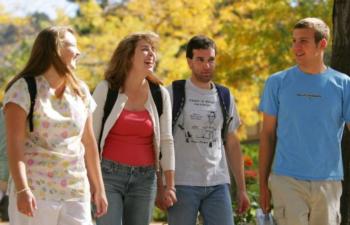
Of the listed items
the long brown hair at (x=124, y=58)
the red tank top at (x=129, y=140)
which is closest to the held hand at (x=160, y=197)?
the red tank top at (x=129, y=140)

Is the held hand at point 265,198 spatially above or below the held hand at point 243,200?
above

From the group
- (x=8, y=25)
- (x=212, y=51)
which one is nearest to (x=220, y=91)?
(x=212, y=51)

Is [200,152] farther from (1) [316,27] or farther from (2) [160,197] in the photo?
(1) [316,27]

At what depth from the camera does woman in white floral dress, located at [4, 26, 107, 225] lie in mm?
5109

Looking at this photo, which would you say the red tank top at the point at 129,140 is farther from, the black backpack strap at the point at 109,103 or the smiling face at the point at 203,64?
the smiling face at the point at 203,64

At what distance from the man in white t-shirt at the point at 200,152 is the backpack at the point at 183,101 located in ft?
0.06

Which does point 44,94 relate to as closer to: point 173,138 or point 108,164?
point 108,164

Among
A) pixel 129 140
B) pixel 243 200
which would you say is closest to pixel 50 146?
pixel 129 140

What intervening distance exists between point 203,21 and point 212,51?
14945 mm

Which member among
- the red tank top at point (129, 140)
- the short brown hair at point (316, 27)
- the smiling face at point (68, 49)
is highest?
the short brown hair at point (316, 27)

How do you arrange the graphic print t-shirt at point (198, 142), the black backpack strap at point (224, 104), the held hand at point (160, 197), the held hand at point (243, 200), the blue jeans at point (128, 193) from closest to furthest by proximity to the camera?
the blue jeans at point (128, 193) < the held hand at point (160, 197) < the graphic print t-shirt at point (198, 142) < the black backpack strap at point (224, 104) < the held hand at point (243, 200)

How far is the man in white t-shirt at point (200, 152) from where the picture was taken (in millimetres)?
6547

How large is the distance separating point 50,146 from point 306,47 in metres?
2.10

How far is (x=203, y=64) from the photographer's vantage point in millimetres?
6664
